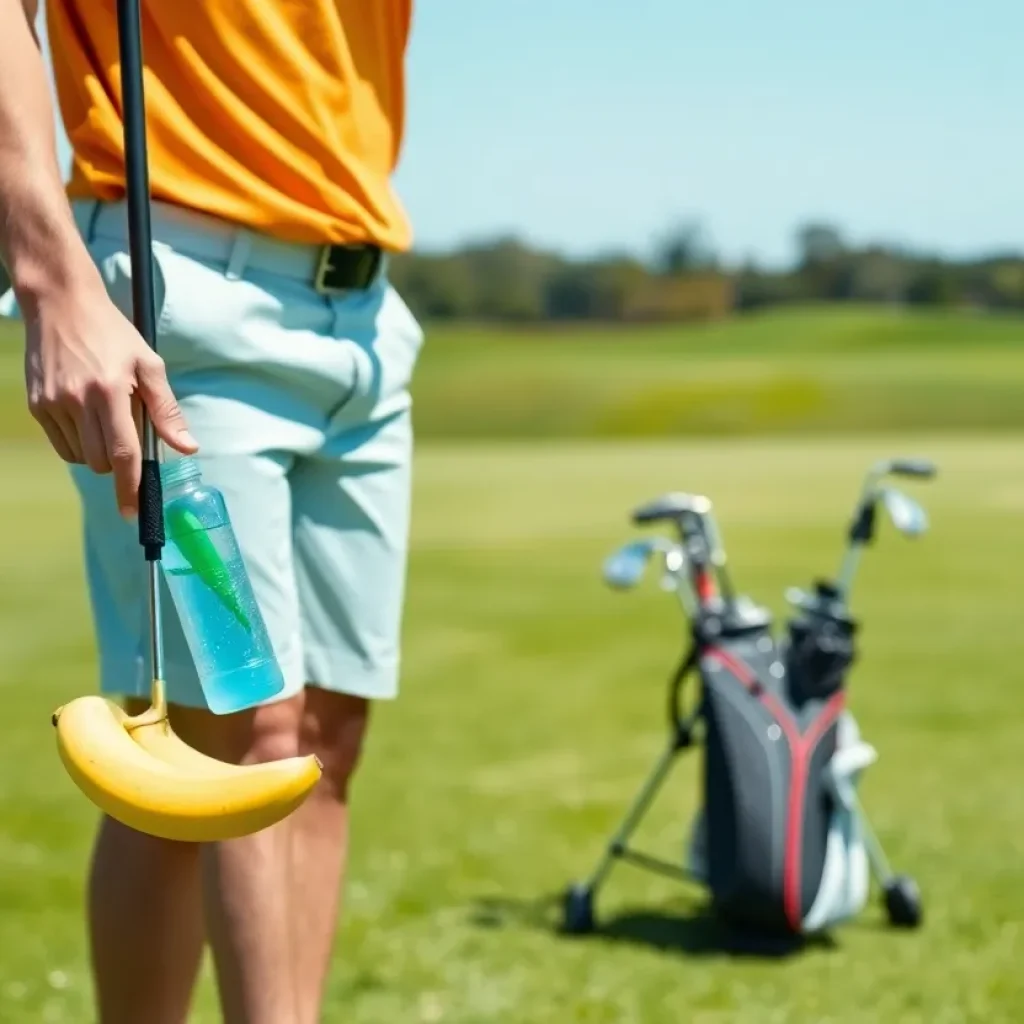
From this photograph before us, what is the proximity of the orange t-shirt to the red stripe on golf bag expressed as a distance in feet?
5.81

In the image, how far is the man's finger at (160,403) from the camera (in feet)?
6.05

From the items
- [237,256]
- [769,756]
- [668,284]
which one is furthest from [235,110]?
[668,284]

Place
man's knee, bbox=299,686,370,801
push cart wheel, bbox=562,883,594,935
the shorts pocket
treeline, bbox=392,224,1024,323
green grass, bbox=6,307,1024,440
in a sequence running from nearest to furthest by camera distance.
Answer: the shorts pocket → man's knee, bbox=299,686,370,801 → push cart wheel, bbox=562,883,594,935 → green grass, bbox=6,307,1024,440 → treeline, bbox=392,224,1024,323

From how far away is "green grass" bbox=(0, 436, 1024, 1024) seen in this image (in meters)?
3.46

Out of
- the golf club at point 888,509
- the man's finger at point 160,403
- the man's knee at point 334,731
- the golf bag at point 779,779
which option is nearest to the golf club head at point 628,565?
the golf bag at point 779,779

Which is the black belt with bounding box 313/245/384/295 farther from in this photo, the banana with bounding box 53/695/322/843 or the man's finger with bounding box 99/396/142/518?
the banana with bounding box 53/695/322/843

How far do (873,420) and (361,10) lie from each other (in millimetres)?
39096

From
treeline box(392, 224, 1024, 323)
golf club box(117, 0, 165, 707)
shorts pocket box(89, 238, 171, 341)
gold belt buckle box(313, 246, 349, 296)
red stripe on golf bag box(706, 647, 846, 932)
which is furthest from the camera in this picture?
treeline box(392, 224, 1024, 323)

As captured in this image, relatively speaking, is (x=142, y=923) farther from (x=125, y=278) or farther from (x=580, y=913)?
(x=580, y=913)

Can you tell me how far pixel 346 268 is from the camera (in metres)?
2.32

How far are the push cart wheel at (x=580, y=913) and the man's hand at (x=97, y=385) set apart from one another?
2.13 meters

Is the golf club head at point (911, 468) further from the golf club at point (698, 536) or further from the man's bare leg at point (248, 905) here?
the man's bare leg at point (248, 905)

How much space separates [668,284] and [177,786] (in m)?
73.0

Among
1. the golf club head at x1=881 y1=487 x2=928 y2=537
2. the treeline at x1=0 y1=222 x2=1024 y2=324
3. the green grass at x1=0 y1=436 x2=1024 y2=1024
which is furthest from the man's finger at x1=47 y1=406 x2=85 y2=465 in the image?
the treeline at x1=0 y1=222 x2=1024 y2=324
